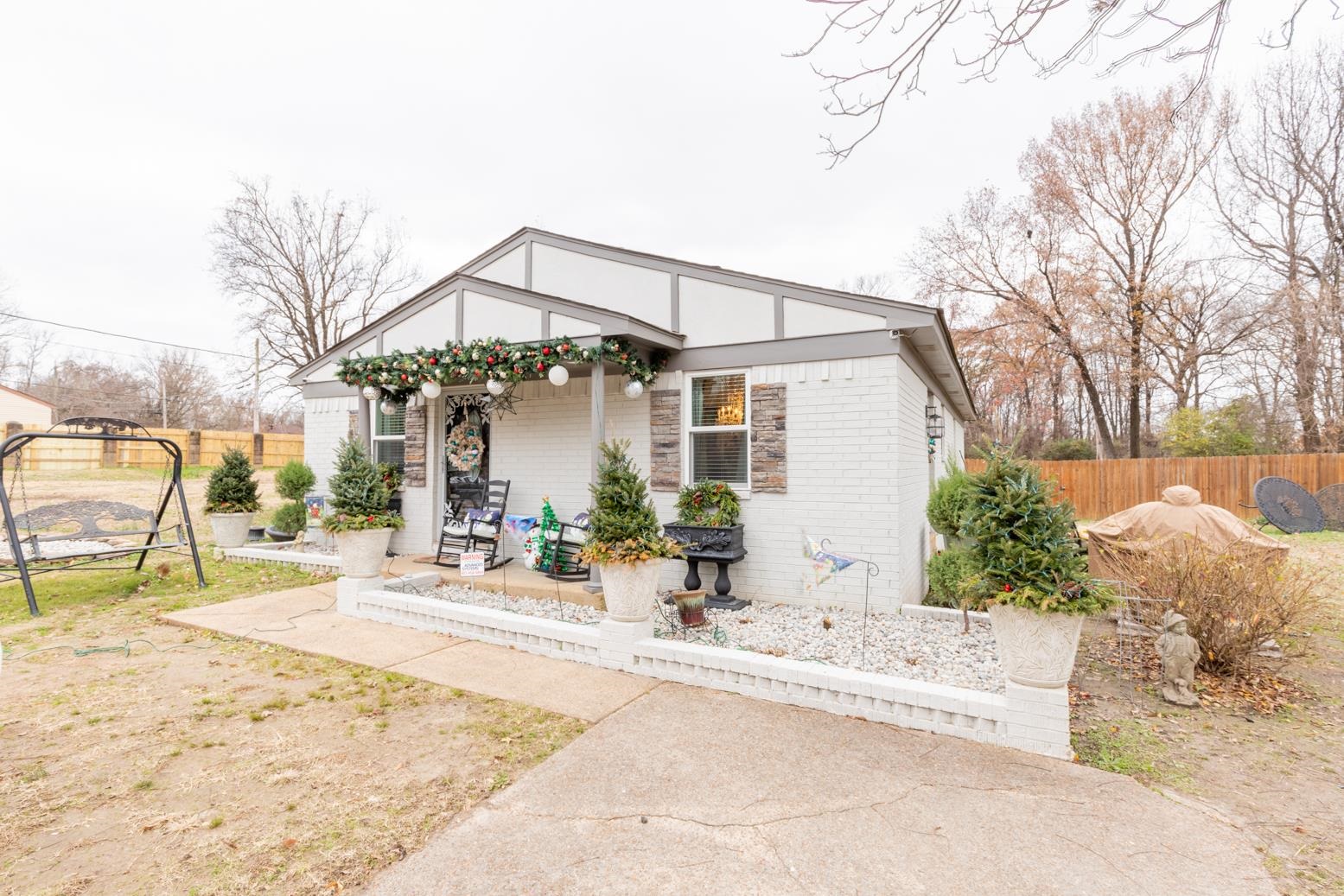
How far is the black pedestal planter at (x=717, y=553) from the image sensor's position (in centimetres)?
565

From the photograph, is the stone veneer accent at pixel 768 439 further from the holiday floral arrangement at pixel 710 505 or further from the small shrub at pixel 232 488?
the small shrub at pixel 232 488

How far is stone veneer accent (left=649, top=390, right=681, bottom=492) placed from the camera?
6281 mm

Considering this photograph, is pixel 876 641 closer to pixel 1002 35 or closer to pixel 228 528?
pixel 1002 35

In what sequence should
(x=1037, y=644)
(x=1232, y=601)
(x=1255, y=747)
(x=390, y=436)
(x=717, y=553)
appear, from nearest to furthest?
(x=1037, y=644) → (x=1255, y=747) → (x=1232, y=601) → (x=717, y=553) → (x=390, y=436)

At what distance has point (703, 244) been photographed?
64.7ft

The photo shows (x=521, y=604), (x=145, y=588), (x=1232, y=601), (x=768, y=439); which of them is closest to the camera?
(x=1232, y=601)

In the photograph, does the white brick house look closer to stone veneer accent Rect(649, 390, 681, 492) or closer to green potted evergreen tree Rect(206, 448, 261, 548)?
stone veneer accent Rect(649, 390, 681, 492)

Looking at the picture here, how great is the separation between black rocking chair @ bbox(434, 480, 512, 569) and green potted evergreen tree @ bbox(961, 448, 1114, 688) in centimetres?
518

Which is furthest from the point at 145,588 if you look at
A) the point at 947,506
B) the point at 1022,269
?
the point at 1022,269

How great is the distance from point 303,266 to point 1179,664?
23.2 m

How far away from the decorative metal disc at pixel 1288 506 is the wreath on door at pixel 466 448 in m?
13.5

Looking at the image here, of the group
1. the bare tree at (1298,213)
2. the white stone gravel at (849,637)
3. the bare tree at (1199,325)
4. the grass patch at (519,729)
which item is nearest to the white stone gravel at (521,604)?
the white stone gravel at (849,637)

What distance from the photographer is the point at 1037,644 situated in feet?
9.59

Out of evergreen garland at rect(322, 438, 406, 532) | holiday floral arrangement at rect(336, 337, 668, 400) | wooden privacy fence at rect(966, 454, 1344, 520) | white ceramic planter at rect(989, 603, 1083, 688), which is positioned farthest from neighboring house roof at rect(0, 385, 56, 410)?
white ceramic planter at rect(989, 603, 1083, 688)
